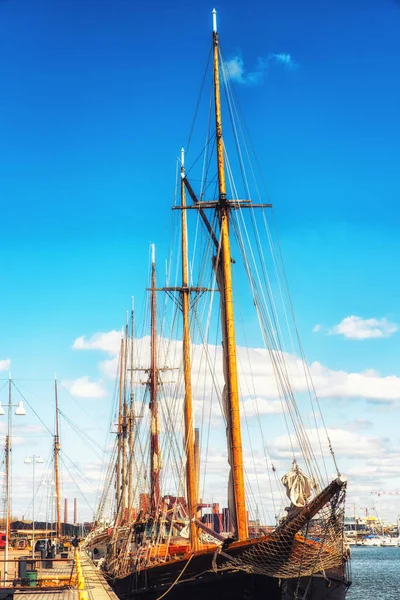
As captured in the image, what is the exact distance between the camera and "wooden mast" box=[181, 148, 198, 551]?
35.7 metres

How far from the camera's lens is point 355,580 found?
99938mm

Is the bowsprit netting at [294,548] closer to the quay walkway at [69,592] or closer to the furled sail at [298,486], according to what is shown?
the furled sail at [298,486]

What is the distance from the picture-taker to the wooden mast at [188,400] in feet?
117

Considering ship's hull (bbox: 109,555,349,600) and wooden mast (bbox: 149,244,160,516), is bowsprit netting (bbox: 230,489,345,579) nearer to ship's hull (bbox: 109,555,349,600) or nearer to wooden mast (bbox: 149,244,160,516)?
ship's hull (bbox: 109,555,349,600)

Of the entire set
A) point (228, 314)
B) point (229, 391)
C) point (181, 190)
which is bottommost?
point (229, 391)

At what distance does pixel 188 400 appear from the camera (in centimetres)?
3888

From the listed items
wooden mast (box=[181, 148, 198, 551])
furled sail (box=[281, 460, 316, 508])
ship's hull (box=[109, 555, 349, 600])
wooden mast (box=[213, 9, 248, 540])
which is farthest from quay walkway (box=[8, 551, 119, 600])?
furled sail (box=[281, 460, 316, 508])

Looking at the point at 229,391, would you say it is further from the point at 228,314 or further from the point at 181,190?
the point at 181,190

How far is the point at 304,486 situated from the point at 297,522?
6.41 ft

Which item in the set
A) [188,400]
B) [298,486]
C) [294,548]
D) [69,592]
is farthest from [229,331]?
[69,592]

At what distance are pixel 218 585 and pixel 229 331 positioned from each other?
9.11 meters

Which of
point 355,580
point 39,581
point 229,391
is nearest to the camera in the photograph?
point 229,391

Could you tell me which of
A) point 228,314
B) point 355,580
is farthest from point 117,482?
point 228,314

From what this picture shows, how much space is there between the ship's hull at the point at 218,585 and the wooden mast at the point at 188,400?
271cm
